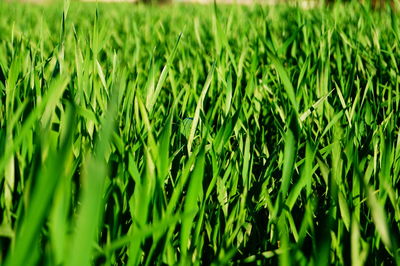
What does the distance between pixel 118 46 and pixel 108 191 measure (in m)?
1.23

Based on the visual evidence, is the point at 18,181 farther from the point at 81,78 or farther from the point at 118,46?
the point at 118,46

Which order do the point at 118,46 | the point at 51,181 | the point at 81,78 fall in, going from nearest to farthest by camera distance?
the point at 51,181
the point at 81,78
the point at 118,46

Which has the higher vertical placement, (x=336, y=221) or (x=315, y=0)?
(x=315, y=0)

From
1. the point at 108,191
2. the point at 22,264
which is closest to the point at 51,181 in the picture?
the point at 22,264

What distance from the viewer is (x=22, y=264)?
0.25m

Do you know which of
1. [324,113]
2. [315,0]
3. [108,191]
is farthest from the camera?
[315,0]

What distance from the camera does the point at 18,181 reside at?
47 cm

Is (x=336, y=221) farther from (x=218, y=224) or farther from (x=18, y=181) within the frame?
(x=18, y=181)

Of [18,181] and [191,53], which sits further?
[191,53]

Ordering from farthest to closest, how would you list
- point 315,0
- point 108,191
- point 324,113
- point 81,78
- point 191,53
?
1. point 315,0
2. point 191,53
3. point 324,113
4. point 81,78
5. point 108,191

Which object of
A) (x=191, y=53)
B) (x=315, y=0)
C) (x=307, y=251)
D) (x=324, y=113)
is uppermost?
(x=315, y=0)

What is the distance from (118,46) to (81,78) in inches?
39.3

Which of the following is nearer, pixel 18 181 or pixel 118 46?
pixel 18 181

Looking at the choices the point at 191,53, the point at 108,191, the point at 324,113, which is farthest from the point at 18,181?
the point at 191,53
